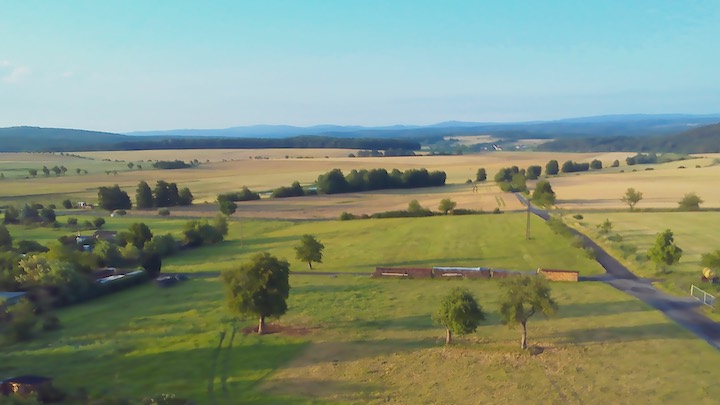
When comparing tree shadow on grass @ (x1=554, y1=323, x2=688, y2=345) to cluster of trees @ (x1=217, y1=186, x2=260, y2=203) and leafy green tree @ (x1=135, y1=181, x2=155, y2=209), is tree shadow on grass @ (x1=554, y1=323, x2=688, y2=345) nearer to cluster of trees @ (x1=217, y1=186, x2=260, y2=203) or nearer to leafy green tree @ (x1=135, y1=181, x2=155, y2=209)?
cluster of trees @ (x1=217, y1=186, x2=260, y2=203)

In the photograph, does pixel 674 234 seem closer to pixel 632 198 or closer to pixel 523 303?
pixel 632 198

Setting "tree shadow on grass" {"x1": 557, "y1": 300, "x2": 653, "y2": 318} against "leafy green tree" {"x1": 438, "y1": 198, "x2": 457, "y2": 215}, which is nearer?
"tree shadow on grass" {"x1": 557, "y1": 300, "x2": 653, "y2": 318}

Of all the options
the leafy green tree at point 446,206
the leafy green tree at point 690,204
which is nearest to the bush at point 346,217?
the leafy green tree at point 446,206

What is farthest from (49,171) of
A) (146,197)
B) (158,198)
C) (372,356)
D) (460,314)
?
(460,314)

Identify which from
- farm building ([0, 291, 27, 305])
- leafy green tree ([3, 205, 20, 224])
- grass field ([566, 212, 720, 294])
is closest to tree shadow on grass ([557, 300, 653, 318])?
grass field ([566, 212, 720, 294])

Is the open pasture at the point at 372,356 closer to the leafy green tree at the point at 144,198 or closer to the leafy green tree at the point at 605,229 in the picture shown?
the leafy green tree at the point at 605,229
